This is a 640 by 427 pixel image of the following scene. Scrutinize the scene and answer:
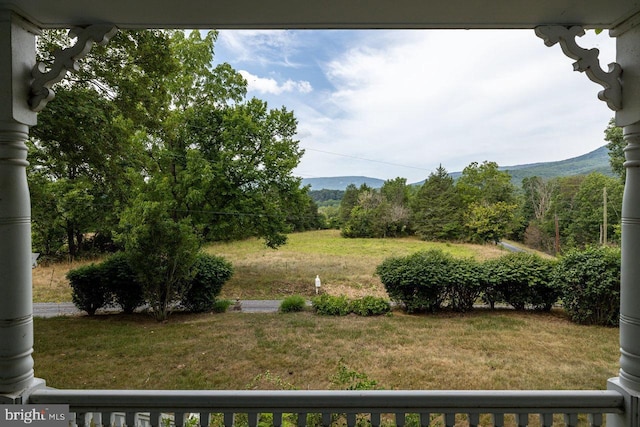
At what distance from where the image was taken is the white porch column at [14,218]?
36.2 inches

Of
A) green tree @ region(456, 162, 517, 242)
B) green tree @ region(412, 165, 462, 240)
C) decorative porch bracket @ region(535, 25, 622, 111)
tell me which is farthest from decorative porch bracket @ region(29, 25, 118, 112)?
green tree @ region(456, 162, 517, 242)

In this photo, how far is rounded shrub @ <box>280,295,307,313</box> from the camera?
10.8ft

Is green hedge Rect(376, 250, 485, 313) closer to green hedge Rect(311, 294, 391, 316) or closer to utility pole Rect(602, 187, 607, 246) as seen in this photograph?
green hedge Rect(311, 294, 391, 316)

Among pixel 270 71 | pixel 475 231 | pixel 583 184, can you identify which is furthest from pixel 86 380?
pixel 583 184

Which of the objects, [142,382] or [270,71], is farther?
[270,71]

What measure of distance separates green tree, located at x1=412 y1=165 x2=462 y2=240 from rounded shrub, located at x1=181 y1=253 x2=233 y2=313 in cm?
255

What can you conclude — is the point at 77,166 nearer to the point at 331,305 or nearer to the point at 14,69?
the point at 14,69

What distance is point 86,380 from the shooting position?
7.65 ft

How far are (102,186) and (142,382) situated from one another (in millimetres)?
2040

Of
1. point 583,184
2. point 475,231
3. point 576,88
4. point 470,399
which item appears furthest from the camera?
point 475,231

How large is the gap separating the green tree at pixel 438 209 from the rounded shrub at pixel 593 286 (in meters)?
1.16

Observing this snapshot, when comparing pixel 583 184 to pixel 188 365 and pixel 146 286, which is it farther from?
pixel 146 286

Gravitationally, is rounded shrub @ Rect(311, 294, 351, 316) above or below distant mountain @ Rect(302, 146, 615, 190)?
below

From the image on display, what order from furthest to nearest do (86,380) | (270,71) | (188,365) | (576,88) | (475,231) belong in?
(475,231), (270,71), (576,88), (188,365), (86,380)
